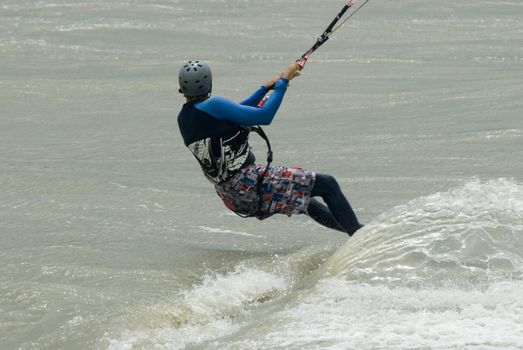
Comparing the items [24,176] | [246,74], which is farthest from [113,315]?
[246,74]

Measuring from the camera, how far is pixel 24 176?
383 inches

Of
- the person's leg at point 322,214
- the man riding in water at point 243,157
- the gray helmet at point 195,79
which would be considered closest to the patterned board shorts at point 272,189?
the man riding in water at point 243,157

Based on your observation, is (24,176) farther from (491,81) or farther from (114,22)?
(114,22)

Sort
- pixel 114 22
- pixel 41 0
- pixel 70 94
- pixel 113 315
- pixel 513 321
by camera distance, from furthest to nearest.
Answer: pixel 41 0
pixel 114 22
pixel 70 94
pixel 113 315
pixel 513 321

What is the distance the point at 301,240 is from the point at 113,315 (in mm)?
2029

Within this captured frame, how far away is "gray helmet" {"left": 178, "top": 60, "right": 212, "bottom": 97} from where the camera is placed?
7.02m

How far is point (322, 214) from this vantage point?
764 centimetres

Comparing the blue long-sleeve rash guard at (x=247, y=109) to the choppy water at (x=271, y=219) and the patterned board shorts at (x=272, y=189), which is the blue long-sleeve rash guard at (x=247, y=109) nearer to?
the patterned board shorts at (x=272, y=189)

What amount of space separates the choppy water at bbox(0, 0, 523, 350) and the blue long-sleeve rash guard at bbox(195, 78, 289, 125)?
98 cm

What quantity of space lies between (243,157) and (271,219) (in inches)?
54.3

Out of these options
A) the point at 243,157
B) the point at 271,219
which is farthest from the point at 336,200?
the point at 271,219

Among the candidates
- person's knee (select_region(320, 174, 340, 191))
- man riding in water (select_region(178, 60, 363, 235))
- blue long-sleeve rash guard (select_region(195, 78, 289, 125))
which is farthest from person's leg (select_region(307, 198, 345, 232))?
blue long-sleeve rash guard (select_region(195, 78, 289, 125))

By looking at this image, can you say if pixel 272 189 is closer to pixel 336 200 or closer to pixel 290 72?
pixel 336 200

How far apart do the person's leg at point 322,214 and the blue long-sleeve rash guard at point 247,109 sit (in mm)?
919
